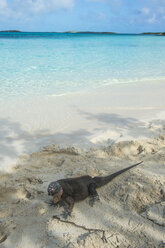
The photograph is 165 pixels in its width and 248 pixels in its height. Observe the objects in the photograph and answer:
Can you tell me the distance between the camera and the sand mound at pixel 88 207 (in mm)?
2361

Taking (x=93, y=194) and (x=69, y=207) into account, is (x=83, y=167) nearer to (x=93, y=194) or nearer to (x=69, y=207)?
(x=93, y=194)

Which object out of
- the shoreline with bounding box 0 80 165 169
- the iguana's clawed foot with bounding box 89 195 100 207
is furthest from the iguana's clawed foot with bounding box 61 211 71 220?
the shoreline with bounding box 0 80 165 169

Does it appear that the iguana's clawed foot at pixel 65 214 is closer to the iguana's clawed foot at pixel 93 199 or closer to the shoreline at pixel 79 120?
the iguana's clawed foot at pixel 93 199

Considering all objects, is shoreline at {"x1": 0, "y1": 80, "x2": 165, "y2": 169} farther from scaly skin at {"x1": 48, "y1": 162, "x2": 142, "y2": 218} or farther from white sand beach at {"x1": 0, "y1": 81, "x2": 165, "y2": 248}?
scaly skin at {"x1": 48, "y1": 162, "x2": 142, "y2": 218}

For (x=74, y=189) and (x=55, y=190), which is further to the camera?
(x=74, y=189)

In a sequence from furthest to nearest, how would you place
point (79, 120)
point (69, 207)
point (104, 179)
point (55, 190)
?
point (79, 120), point (104, 179), point (69, 207), point (55, 190)

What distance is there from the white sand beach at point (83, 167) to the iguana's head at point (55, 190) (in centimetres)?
19

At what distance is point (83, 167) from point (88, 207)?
0.88 m

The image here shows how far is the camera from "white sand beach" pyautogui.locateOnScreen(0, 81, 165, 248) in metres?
2.43

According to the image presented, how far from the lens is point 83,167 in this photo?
366cm

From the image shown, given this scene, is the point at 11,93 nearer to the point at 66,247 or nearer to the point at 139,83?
the point at 139,83

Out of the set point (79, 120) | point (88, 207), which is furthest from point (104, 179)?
point (79, 120)

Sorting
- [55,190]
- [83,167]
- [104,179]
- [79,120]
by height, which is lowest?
[79,120]

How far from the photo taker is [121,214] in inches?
106
